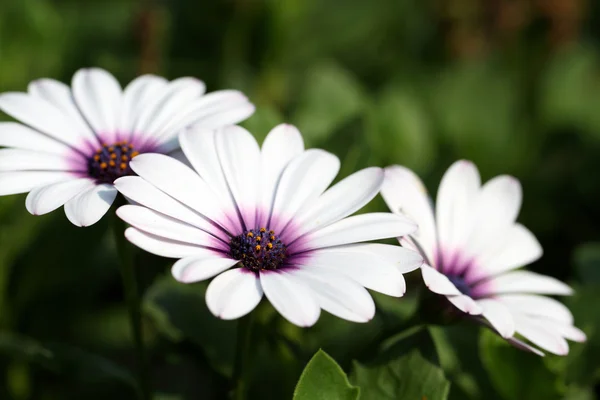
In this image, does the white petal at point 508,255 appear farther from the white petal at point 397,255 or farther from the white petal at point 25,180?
the white petal at point 25,180

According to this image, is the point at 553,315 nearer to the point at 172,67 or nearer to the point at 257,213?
the point at 257,213

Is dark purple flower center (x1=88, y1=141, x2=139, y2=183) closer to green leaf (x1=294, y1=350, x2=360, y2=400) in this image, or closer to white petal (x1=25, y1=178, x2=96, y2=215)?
white petal (x1=25, y1=178, x2=96, y2=215)

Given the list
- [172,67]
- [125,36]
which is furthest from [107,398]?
[125,36]

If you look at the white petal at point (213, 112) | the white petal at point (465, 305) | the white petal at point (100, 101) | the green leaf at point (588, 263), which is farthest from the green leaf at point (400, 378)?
the green leaf at point (588, 263)

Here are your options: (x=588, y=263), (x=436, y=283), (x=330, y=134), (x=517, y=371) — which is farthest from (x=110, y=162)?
(x=588, y=263)

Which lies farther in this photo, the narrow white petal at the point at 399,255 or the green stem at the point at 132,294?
the green stem at the point at 132,294

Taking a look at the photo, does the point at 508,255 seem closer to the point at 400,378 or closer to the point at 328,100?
the point at 400,378

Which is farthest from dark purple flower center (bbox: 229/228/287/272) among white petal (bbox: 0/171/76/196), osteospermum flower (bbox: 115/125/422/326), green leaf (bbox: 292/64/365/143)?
green leaf (bbox: 292/64/365/143)
